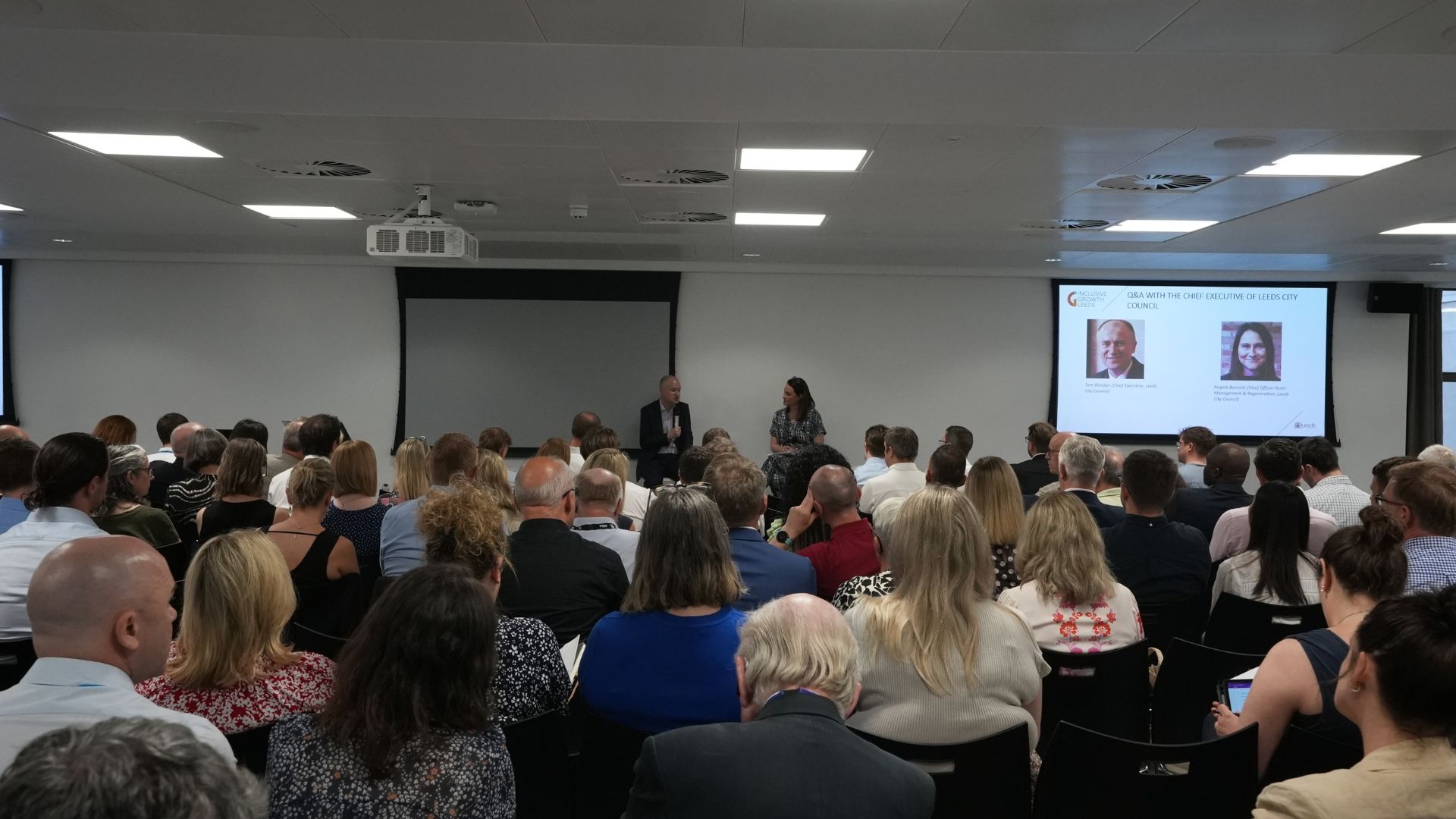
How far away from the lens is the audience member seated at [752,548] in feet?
10.4

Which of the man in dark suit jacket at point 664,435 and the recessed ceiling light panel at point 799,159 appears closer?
the recessed ceiling light panel at point 799,159

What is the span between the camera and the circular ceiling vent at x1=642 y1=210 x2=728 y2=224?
23.7 ft

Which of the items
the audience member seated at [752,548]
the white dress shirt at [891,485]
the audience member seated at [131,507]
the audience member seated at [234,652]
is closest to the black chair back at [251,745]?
the audience member seated at [234,652]

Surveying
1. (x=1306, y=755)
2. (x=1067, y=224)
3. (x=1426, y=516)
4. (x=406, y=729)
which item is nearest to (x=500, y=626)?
(x=406, y=729)

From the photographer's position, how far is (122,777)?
794mm

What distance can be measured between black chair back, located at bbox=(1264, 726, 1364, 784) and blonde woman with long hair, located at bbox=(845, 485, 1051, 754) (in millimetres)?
511

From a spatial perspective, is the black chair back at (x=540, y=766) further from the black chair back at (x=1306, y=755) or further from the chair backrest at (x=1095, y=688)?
the black chair back at (x=1306, y=755)

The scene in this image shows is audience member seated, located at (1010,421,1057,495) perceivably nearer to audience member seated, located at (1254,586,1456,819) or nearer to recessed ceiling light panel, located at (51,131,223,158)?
audience member seated, located at (1254,586,1456,819)

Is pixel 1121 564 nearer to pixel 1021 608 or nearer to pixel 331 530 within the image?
pixel 1021 608

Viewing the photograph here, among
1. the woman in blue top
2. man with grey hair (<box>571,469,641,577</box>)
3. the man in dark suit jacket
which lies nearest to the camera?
the woman in blue top

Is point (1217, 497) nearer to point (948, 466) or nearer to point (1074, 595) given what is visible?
point (948, 466)

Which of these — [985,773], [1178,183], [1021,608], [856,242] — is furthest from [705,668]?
[856,242]

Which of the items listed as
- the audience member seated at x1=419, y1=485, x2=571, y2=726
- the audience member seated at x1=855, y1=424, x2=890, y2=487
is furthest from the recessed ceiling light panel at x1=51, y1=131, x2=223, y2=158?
the audience member seated at x1=855, y1=424, x2=890, y2=487

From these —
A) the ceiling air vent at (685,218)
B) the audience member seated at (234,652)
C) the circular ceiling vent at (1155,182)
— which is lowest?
the audience member seated at (234,652)
